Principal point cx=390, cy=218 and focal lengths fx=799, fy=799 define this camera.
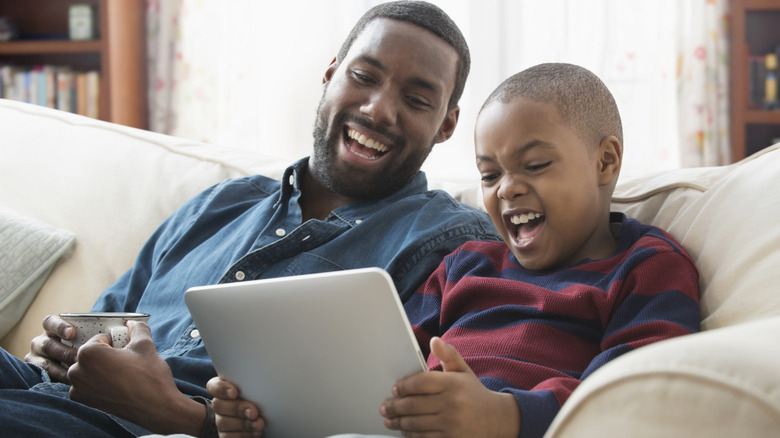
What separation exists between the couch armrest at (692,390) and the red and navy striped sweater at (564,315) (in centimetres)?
32

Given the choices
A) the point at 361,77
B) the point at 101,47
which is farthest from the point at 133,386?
the point at 101,47

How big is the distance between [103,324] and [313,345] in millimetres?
402

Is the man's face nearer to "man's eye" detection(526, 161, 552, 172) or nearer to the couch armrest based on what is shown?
"man's eye" detection(526, 161, 552, 172)

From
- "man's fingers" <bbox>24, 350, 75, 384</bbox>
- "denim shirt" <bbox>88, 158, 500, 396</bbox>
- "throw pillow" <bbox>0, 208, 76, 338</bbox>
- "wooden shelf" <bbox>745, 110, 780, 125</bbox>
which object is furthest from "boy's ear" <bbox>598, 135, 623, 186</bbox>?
"wooden shelf" <bbox>745, 110, 780, 125</bbox>

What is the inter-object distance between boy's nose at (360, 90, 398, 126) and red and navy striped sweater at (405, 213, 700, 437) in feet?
1.34

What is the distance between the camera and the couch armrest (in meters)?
0.47

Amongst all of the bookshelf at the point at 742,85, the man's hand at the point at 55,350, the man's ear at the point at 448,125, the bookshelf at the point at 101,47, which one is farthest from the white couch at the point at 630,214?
the bookshelf at the point at 742,85

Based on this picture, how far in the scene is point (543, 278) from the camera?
1128mm

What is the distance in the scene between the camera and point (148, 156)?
5.92 feet

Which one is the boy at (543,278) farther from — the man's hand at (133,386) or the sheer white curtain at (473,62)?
the sheer white curtain at (473,62)

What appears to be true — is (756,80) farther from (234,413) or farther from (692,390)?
(692,390)

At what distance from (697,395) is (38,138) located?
5.58 feet

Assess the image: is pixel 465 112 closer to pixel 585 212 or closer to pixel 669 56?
pixel 669 56

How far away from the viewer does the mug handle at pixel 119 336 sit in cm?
112
